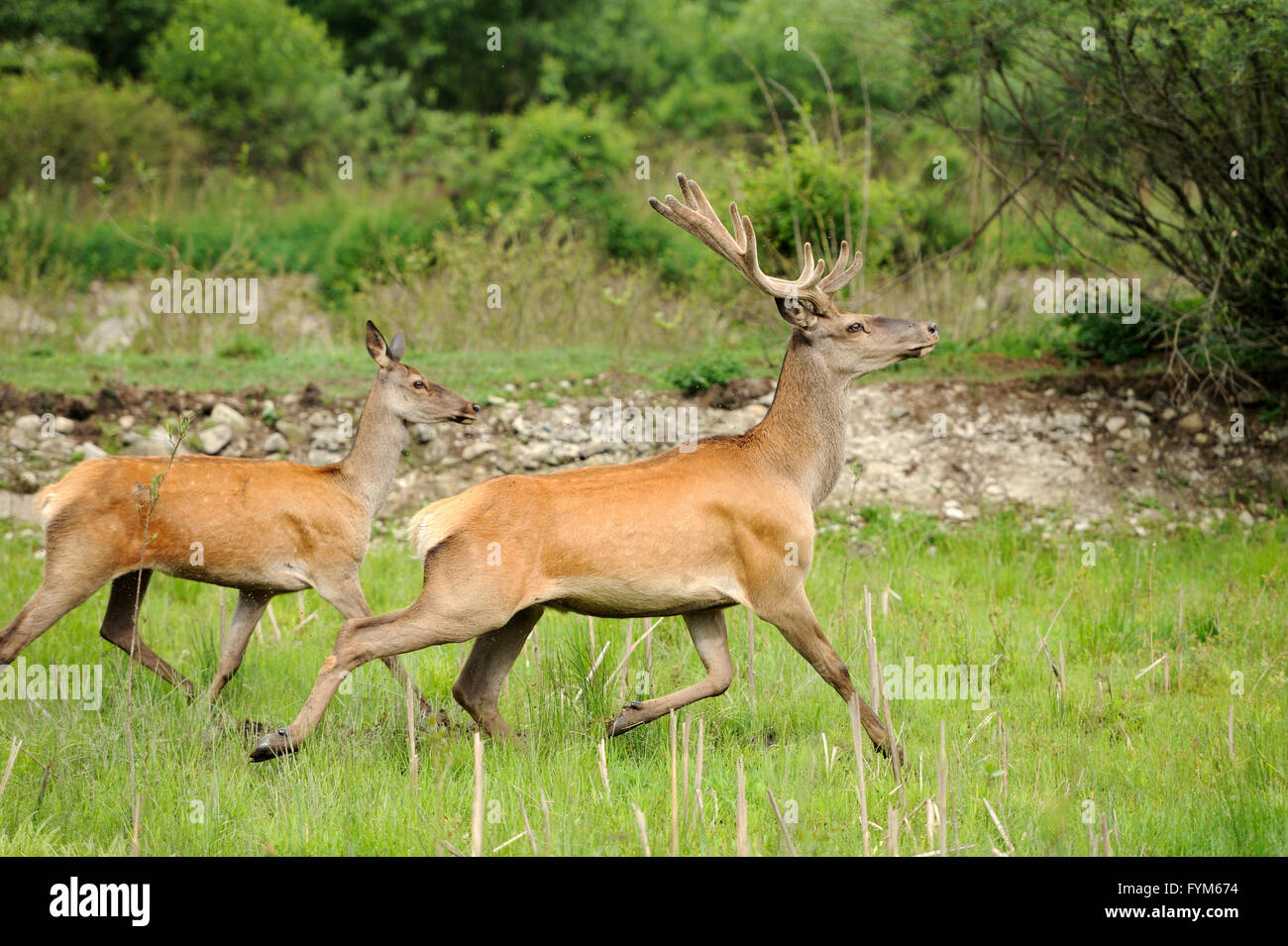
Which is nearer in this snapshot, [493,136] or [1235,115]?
[1235,115]

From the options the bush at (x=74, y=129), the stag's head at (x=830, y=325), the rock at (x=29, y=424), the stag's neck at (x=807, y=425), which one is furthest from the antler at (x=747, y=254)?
the bush at (x=74, y=129)

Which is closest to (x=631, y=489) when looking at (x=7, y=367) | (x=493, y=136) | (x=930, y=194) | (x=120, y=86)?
(x=7, y=367)

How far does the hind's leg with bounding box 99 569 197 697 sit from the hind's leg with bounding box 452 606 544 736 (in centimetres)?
162

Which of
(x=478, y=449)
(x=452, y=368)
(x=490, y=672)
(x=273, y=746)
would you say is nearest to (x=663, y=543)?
(x=490, y=672)

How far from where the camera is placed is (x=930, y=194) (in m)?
19.0

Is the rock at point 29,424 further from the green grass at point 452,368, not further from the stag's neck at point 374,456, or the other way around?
the stag's neck at point 374,456

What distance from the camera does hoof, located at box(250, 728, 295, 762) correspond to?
5.88 m

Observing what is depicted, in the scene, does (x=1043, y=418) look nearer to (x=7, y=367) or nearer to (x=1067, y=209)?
(x=1067, y=209)

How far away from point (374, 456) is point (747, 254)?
2.52m

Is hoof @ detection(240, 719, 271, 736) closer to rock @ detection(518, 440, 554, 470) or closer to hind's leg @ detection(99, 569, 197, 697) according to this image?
hind's leg @ detection(99, 569, 197, 697)

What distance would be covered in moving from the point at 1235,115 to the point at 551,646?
7242mm

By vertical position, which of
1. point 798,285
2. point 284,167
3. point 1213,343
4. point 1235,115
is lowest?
point 798,285

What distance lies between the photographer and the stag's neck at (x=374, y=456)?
793cm

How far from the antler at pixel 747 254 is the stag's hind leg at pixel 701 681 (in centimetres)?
166
